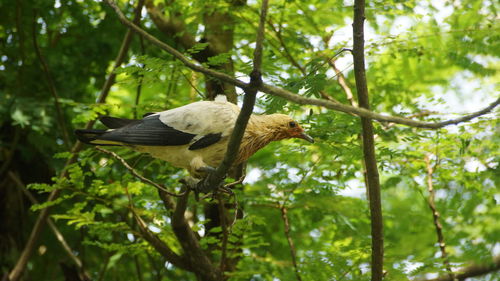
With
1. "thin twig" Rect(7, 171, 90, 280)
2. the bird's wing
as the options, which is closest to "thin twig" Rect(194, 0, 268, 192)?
Result: the bird's wing

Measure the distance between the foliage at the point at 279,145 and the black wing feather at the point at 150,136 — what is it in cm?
62

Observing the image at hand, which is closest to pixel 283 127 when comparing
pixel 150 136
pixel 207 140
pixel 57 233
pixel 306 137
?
pixel 306 137

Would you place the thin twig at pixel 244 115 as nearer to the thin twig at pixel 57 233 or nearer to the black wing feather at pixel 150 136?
the black wing feather at pixel 150 136

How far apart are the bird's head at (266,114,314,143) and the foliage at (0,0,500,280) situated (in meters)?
0.32

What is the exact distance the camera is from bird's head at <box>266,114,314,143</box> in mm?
4199

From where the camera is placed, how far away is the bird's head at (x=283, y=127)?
4199 mm

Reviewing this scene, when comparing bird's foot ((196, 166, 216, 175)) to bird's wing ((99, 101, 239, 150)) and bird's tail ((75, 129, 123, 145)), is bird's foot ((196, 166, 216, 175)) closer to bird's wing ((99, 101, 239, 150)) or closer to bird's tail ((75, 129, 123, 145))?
bird's wing ((99, 101, 239, 150))

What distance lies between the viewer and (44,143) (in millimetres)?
6363

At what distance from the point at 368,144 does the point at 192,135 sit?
1.16 meters

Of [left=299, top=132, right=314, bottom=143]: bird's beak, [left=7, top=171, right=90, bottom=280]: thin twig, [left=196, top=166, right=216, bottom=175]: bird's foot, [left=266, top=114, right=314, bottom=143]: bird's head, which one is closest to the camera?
[left=196, top=166, right=216, bottom=175]: bird's foot

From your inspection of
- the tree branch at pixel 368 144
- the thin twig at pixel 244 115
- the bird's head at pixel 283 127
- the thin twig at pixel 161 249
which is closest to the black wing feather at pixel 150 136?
the thin twig at pixel 244 115

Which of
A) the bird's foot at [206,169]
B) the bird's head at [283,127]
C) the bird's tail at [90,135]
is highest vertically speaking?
the bird's head at [283,127]

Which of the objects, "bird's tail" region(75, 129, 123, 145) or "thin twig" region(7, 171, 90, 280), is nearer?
"bird's tail" region(75, 129, 123, 145)

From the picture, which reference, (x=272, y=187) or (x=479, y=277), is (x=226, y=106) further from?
(x=479, y=277)
